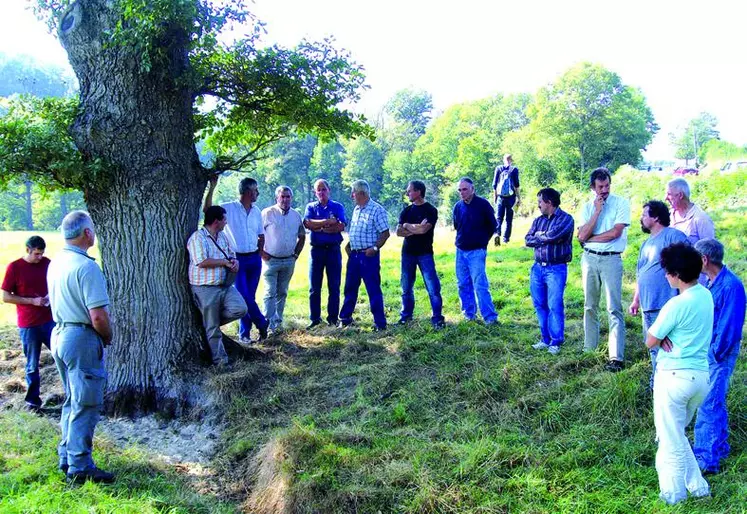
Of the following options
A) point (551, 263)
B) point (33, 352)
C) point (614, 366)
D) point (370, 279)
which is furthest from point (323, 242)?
point (614, 366)

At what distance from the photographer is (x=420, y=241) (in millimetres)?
7684

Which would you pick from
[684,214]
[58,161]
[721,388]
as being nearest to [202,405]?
[58,161]

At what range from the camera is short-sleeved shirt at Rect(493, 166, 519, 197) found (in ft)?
38.2

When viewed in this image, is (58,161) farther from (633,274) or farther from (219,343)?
(633,274)

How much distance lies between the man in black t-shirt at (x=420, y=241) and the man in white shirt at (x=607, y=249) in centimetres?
214

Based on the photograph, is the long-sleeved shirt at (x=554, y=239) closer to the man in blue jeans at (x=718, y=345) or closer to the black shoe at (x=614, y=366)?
the black shoe at (x=614, y=366)

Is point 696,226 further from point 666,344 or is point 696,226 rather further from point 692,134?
point 692,134

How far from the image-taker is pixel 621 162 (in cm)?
4656

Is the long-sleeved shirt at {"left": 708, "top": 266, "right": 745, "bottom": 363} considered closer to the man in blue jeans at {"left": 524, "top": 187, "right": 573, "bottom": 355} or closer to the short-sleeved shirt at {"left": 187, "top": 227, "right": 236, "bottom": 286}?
the man in blue jeans at {"left": 524, "top": 187, "right": 573, "bottom": 355}

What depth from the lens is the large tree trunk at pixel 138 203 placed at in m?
5.98

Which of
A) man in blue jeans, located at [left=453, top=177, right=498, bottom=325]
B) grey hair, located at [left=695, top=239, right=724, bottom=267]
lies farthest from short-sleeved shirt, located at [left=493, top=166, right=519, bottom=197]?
grey hair, located at [left=695, top=239, right=724, bottom=267]

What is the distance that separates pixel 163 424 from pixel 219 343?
1.07 meters

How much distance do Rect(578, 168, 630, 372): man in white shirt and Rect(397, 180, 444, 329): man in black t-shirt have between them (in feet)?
7.04

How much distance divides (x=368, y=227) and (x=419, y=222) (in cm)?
73
